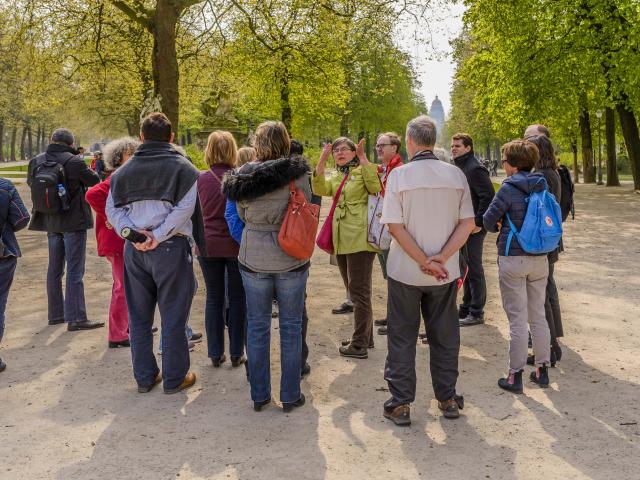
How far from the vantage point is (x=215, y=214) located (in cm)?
537

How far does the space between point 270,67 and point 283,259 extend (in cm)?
1362

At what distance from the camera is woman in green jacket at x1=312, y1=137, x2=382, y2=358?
18.5ft

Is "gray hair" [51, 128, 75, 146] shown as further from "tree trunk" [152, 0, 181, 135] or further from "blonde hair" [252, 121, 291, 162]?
"tree trunk" [152, 0, 181, 135]

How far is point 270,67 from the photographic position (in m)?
17.1

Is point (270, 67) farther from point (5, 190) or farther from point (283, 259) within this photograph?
point (283, 259)

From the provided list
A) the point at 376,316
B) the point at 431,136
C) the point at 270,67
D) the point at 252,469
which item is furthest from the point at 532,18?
the point at 252,469

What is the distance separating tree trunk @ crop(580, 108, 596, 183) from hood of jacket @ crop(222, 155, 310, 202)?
27543 mm

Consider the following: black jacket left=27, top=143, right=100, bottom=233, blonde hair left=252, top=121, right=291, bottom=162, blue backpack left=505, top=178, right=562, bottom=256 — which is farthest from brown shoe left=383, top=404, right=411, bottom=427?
black jacket left=27, top=143, right=100, bottom=233

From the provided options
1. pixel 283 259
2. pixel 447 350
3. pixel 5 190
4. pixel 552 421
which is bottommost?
pixel 552 421

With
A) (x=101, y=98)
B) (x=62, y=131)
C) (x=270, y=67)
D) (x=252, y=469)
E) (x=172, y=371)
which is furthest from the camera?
(x=101, y=98)

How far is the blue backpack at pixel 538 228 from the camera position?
474 cm

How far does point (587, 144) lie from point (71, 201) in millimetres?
29427

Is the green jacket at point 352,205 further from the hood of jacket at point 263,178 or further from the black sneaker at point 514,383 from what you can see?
the black sneaker at point 514,383

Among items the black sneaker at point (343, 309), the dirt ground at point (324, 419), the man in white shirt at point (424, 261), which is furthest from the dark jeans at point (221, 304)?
the black sneaker at point (343, 309)
